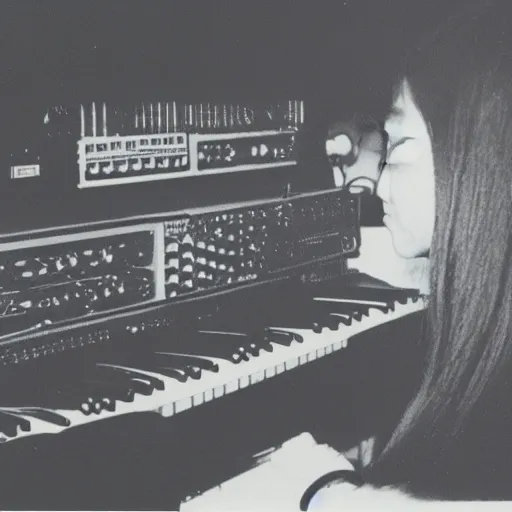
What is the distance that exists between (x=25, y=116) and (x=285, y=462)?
1070mm

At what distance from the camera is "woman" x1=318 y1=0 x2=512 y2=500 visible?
6.49 feet

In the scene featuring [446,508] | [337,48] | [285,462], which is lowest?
[446,508]

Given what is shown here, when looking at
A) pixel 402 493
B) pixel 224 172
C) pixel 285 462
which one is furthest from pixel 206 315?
pixel 402 493

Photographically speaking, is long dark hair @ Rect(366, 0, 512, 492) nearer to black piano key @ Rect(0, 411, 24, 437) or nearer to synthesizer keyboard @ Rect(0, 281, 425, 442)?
synthesizer keyboard @ Rect(0, 281, 425, 442)

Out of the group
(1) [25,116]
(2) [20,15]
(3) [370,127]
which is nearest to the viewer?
(1) [25,116]

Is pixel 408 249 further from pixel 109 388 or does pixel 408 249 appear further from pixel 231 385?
pixel 109 388

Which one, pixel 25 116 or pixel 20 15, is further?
pixel 20 15

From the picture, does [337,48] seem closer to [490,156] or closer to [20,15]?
[490,156]

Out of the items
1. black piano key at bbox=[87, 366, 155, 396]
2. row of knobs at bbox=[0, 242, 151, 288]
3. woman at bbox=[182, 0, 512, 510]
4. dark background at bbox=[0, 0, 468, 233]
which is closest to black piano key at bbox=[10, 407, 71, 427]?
black piano key at bbox=[87, 366, 155, 396]

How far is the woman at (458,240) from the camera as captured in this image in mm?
1979

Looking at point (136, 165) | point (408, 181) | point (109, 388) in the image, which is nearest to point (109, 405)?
point (109, 388)

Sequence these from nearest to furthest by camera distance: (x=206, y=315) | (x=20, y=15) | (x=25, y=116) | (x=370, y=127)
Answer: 1. (x=25, y=116)
2. (x=20, y=15)
3. (x=206, y=315)
4. (x=370, y=127)

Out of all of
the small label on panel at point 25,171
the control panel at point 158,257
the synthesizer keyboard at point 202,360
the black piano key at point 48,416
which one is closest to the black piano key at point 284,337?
the synthesizer keyboard at point 202,360

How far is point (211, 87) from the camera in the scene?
1.87 m
